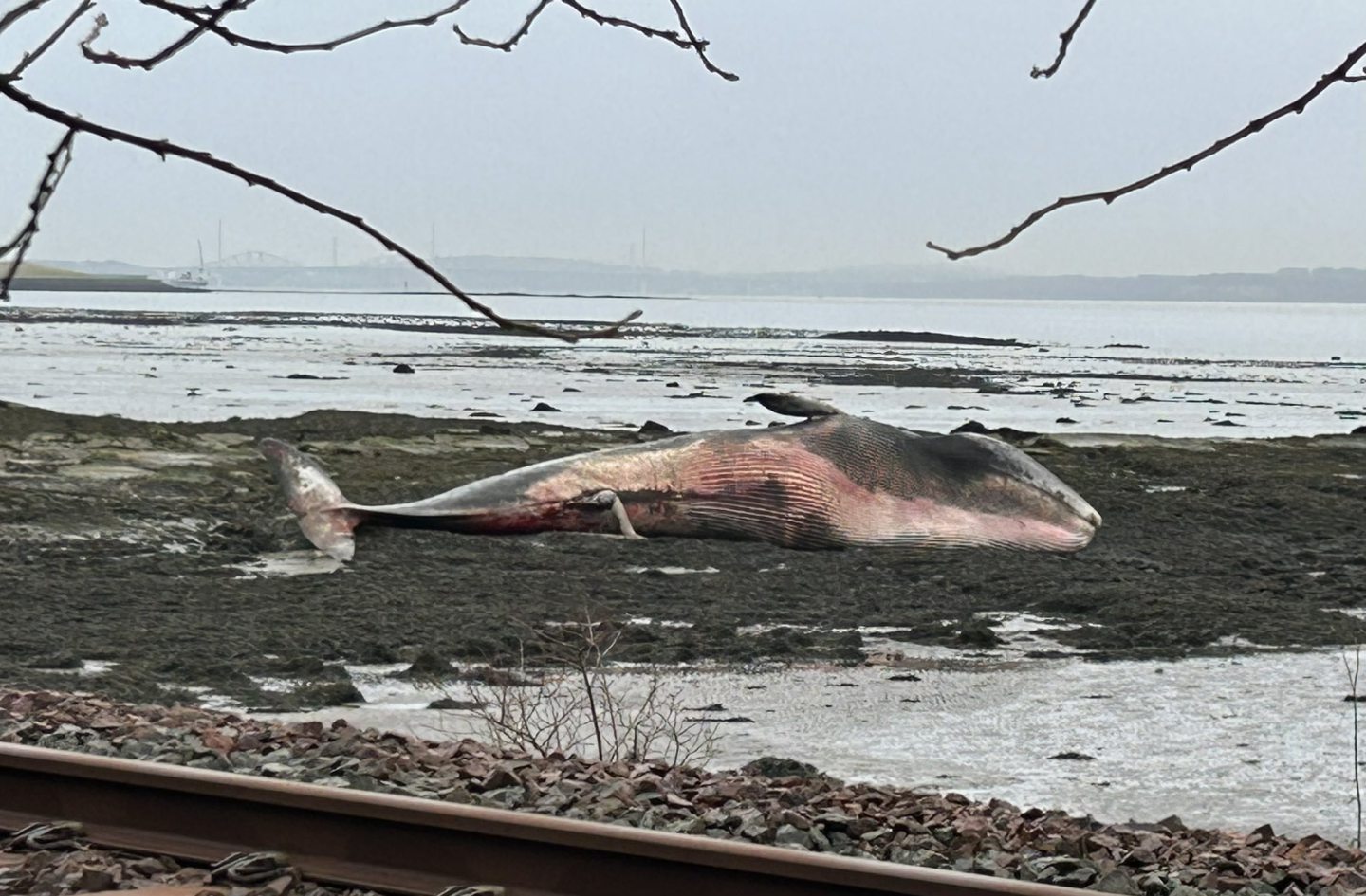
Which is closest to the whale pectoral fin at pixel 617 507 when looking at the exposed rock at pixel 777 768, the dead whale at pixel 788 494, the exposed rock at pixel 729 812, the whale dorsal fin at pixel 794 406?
the dead whale at pixel 788 494

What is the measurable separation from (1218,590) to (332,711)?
793cm

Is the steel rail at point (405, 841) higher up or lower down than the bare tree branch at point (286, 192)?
lower down

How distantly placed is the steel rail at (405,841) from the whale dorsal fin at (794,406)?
11.2m

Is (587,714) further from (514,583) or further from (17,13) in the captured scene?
(17,13)

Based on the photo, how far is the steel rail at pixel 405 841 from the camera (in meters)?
4.13

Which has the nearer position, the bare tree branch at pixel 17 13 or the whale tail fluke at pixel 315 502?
the bare tree branch at pixel 17 13

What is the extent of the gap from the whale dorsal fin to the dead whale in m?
0.19

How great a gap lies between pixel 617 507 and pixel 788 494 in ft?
5.18

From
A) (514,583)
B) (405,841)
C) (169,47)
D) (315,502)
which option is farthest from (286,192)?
(315,502)

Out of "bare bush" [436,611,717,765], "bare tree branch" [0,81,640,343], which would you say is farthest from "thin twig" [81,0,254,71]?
"bare bush" [436,611,717,765]

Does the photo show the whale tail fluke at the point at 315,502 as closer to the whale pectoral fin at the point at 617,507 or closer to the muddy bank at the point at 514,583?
the muddy bank at the point at 514,583

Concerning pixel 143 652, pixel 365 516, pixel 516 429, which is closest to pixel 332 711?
pixel 143 652

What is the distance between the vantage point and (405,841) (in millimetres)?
4535

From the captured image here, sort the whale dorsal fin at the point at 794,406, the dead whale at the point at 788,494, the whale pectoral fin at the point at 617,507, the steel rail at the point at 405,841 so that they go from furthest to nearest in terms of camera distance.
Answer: the whale dorsal fin at the point at 794,406
the whale pectoral fin at the point at 617,507
the dead whale at the point at 788,494
the steel rail at the point at 405,841
